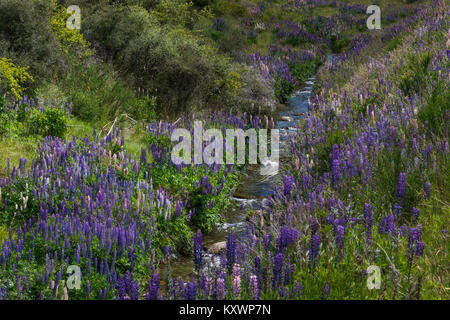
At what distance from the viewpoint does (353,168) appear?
516 cm

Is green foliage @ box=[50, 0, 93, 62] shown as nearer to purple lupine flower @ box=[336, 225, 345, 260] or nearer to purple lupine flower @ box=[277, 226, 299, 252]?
purple lupine flower @ box=[277, 226, 299, 252]

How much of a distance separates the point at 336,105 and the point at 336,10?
21.2 meters

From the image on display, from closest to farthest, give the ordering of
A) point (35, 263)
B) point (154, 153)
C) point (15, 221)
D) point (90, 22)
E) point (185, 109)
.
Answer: point (35, 263) → point (15, 221) → point (154, 153) → point (185, 109) → point (90, 22)

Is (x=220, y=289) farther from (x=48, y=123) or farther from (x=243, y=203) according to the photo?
(x=48, y=123)

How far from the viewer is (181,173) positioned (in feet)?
22.7

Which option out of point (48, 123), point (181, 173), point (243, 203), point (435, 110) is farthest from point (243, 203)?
point (48, 123)

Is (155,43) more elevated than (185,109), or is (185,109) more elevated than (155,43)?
(155,43)

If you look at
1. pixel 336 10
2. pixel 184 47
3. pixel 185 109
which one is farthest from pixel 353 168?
pixel 336 10

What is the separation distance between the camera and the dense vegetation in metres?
3.61

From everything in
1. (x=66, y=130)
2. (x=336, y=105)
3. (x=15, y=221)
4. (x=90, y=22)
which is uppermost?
(x=90, y=22)

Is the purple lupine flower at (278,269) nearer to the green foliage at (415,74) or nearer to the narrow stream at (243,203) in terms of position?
the narrow stream at (243,203)

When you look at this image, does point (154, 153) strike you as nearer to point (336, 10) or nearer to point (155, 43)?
point (155, 43)

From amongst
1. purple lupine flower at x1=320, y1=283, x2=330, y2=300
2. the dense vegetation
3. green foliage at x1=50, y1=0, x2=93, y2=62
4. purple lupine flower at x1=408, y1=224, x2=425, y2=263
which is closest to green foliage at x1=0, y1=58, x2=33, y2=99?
the dense vegetation

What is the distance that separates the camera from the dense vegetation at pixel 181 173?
3.61 metres
